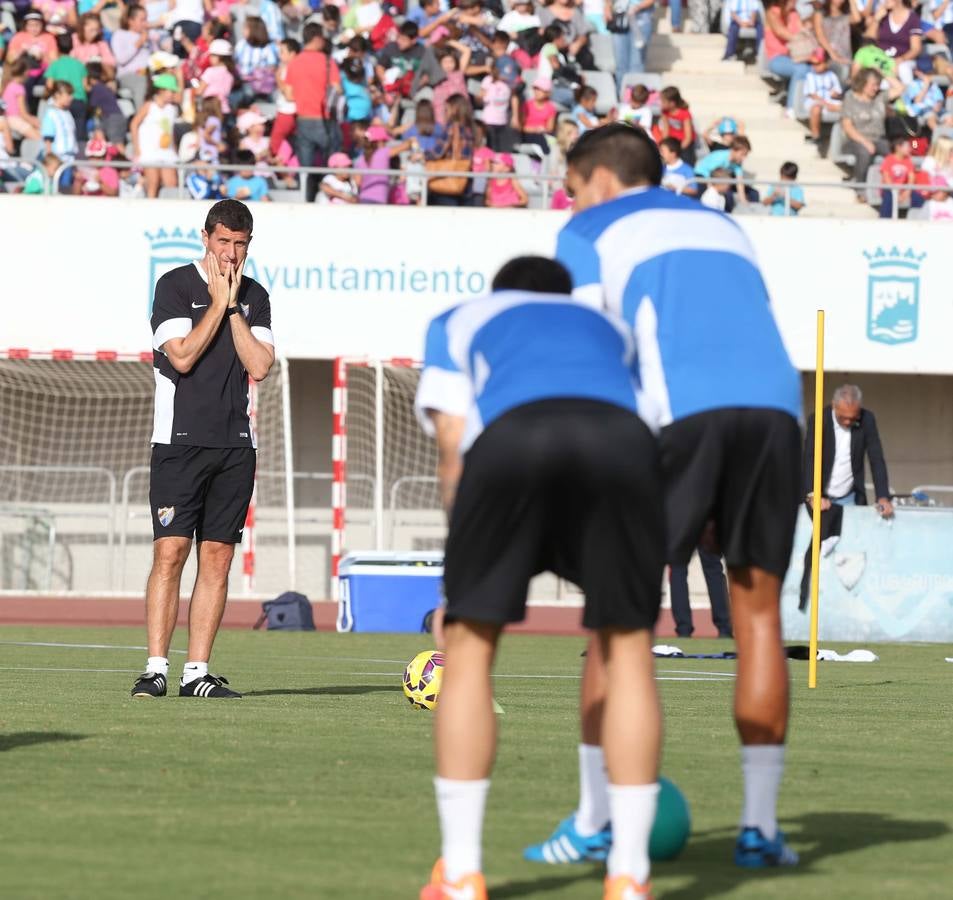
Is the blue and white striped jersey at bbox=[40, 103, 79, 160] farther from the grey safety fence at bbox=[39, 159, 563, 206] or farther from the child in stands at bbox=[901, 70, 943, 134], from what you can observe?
the child in stands at bbox=[901, 70, 943, 134]

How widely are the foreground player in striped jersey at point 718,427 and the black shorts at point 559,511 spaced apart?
0.63 m

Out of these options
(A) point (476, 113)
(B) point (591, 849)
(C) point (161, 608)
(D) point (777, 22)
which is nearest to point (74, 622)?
(A) point (476, 113)

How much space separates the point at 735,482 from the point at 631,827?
1.18 m

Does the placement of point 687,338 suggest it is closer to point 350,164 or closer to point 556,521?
point 556,521

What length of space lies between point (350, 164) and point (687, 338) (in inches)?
740

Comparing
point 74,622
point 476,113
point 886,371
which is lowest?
point 74,622

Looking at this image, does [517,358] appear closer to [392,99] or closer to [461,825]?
[461,825]

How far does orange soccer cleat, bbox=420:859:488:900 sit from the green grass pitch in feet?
0.52

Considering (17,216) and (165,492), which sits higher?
(17,216)

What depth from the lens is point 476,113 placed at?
80.2ft

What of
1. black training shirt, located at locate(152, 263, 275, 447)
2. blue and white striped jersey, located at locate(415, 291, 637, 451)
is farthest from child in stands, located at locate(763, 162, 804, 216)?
blue and white striped jersey, located at locate(415, 291, 637, 451)

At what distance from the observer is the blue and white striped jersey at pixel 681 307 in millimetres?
5246

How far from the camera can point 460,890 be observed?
4398 millimetres

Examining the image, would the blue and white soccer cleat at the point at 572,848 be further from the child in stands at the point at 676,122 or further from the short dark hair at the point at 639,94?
the short dark hair at the point at 639,94
